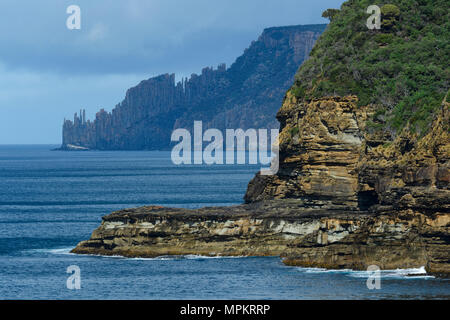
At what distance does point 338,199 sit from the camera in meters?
76.8

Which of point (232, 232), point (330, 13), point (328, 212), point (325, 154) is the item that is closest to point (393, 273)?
point (328, 212)

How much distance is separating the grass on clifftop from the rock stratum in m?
0.21

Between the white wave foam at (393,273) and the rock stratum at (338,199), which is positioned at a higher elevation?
the rock stratum at (338,199)

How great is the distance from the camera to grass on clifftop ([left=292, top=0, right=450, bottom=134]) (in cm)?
7694

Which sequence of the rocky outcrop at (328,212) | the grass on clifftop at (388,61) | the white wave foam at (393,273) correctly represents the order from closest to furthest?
the white wave foam at (393,273)
the rocky outcrop at (328,212)
the grass on clifftop at (388,61)

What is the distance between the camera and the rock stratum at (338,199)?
6012 cm

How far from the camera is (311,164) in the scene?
257 ft

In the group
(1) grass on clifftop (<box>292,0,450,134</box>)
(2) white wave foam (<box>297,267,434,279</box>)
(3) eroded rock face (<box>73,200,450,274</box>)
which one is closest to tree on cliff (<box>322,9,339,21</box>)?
(1) grass on clifftop (<box>292,0,450,134</box>)

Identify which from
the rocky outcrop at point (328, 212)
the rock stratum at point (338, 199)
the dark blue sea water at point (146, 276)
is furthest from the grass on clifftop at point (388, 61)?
the dark blue sea water at point (146, 276)

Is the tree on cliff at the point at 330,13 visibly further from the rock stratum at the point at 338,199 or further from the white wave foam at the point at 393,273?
the white wave foam at the point at 393,273

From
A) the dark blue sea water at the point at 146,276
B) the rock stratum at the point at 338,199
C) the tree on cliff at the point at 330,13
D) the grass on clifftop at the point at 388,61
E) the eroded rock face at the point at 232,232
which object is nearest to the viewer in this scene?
the dark blue sea water at the point at 146,276

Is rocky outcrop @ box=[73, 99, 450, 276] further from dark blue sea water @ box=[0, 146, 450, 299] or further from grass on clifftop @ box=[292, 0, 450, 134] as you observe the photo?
grass on clifftop @ box=[292, 0, 450, 134]

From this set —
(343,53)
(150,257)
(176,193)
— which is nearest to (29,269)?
(150,257)

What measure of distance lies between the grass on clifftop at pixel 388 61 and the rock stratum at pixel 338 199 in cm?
21
